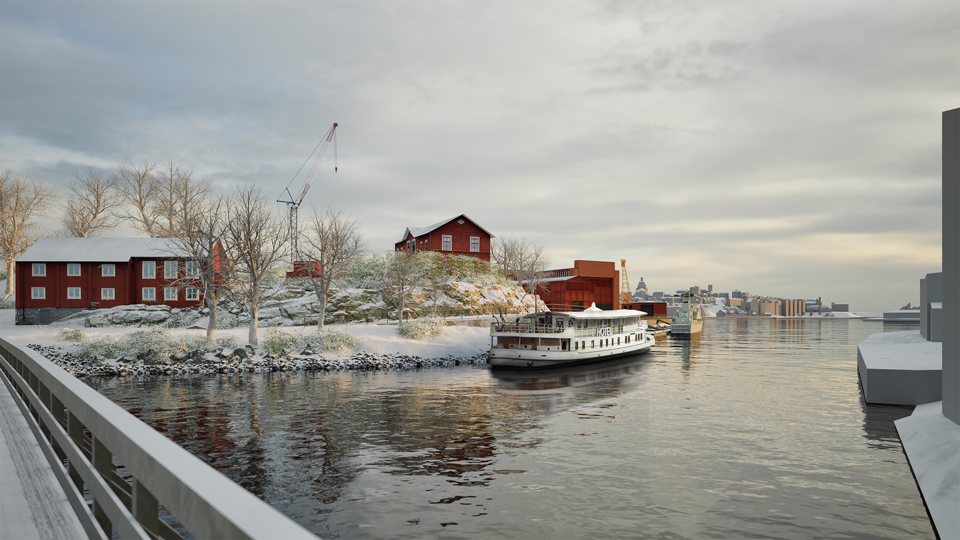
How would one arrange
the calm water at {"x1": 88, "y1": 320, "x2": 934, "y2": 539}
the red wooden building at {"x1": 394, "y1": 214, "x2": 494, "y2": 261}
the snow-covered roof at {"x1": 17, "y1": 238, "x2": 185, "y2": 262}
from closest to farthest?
the calm water at {"x1": 88, "y1": 320, "x2": 934, "y2": 539}
the snow-covered roof at {"x1": 17, "y1": 238, "x2": 185, "y2": 262}
the red wooden building at {"x1": 394, "y1": 214, "x2": 494, "y2": 261}

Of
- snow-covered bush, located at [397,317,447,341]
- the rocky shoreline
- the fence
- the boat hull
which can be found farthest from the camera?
snow-covered bush, located at [397,317,447,341]

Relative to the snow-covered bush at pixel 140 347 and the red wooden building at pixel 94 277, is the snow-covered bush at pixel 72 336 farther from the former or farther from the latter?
the red wooden building at pixel 94 277

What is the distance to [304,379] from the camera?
113 feet

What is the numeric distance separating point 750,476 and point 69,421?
15786 millimetres

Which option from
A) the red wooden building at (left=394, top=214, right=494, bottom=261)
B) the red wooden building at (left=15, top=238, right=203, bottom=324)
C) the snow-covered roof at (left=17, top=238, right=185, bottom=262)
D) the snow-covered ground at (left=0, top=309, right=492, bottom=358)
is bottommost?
the snow-covered ground at (left=0, top=309, right=492, bottom=358)

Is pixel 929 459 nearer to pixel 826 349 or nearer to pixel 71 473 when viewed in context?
pixel 71 473

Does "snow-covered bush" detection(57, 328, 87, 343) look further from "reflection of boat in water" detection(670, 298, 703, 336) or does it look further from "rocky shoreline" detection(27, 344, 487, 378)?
"reflection of boat in water" detection(670, 298, 703, 336)

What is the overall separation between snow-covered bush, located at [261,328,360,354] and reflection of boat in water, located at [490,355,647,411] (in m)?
11.1

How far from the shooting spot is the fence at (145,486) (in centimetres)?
180

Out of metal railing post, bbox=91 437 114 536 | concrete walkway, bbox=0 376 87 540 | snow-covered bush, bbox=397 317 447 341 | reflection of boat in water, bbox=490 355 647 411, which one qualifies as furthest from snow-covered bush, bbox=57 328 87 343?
metal railing post, bbox=91 437 114 536

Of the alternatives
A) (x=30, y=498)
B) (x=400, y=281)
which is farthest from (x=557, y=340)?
(x=30, y=498)

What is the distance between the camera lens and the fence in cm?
180

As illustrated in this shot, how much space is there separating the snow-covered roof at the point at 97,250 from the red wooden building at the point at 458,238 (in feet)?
100

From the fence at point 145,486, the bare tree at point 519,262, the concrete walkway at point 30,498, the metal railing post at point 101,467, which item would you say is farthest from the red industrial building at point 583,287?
the metal railing post at point 101,467
